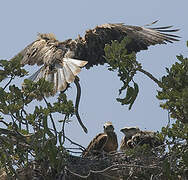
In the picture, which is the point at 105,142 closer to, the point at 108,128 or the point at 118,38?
the point at 108,128

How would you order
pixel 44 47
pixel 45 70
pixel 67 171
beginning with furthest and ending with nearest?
pixel 44 47, pixel 45 70, pixel 67 171

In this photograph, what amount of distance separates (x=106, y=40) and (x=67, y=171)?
4.08 m

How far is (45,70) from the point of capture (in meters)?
11.4

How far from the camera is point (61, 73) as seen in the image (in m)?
10.7

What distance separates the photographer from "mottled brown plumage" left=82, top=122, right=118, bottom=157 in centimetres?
1037

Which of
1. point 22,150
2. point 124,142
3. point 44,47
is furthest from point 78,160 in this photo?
point 44,47

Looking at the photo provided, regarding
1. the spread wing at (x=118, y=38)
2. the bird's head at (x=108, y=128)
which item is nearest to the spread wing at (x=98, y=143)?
the bird's head at (x=108, y=128)

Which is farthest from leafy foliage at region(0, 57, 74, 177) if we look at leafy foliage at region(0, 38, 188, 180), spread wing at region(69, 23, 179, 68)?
spread wing at region(69, 23, 179, 68)

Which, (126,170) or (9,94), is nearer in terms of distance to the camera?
(9,94)

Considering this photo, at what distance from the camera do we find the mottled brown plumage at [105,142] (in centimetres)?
1037

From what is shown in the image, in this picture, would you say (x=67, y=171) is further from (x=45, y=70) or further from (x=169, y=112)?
(x=45, y=70)

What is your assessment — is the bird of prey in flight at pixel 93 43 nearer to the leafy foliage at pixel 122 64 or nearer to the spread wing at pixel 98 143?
the spread wing at pixel 98 143

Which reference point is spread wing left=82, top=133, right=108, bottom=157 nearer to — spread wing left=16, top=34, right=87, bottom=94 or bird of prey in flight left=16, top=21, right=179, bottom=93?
spread wing left=16, top=34, right=87, bottom=94

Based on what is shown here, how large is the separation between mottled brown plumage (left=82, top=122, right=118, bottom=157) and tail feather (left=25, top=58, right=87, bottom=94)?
36.0 inches
